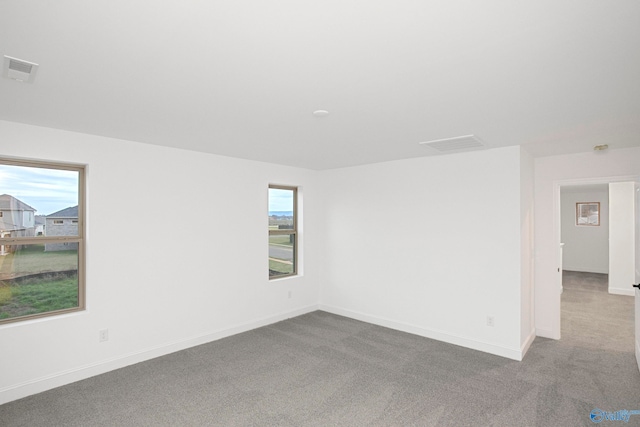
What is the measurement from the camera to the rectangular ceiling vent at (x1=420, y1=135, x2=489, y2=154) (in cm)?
343

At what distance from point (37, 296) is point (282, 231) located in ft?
10.2

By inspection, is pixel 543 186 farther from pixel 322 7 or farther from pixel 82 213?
pixel 82 213

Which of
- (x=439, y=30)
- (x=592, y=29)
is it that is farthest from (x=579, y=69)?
(x=439, y=30)

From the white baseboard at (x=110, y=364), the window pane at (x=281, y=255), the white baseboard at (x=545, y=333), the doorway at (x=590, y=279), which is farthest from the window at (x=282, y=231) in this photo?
the doorway at (x=590, y=279)

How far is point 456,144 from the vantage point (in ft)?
12.0

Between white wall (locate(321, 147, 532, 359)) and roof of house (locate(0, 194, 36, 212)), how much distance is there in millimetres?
3870

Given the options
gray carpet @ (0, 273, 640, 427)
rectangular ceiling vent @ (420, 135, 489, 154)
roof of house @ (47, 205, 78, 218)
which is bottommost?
gray carpet @ (0, 273, 640, 427)

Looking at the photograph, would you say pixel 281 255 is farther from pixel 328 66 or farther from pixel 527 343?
pixel 328 66

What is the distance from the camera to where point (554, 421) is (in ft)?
8.38

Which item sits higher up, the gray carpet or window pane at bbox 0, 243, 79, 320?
window pane at bbox 0, 243, 79, 320

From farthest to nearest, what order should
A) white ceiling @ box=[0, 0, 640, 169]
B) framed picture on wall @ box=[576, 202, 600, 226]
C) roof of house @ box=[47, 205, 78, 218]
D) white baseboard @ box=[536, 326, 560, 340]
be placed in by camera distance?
framed picture on wall @ box=[576, 202, 600, 226] → white baseboard @ box=[536, 326, 560, 340] → roof of house @ box=[47, 205, 78, 218] → white ceiling @ box=[0, 0, 640, 169]

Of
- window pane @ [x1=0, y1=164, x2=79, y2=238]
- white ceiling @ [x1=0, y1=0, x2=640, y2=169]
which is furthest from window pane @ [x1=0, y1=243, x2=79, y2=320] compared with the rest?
white ceiling @ [x1=0, y1=0, x2=640, y2=169]

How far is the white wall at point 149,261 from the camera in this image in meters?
3.04

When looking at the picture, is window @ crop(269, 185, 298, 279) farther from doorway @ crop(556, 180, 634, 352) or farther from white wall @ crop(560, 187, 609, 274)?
white wall @ crop(560, 187, 609, 274)
